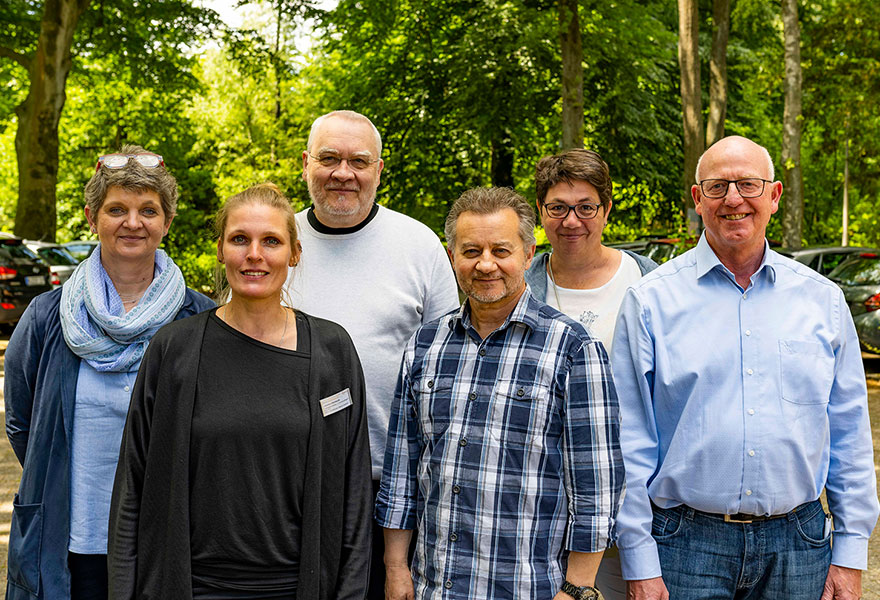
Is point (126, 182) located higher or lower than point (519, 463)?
higher

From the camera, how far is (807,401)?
2.79m

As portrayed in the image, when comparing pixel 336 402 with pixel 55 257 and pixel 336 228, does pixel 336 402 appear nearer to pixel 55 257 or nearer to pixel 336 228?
pixel 336 228

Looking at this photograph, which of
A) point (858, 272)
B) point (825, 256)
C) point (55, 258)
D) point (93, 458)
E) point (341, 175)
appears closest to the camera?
point (93, 458)

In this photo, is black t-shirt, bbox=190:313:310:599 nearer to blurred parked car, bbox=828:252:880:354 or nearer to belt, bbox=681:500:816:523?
belt, bbox=681:500:816:523

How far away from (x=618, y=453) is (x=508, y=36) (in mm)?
17690

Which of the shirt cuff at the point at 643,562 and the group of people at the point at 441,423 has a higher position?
the group of people at the point at 441,423

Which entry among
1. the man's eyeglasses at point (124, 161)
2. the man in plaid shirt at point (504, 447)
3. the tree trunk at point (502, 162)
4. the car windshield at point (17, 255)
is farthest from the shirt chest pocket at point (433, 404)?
the tree trunk at point (502, 162)

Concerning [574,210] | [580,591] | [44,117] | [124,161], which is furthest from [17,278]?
[580,591]

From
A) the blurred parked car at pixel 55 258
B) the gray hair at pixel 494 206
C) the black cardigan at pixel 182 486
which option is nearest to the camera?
the black cardigan at pixel 182 486

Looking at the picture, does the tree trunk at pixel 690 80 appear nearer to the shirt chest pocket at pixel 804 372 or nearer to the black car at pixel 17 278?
the black car at pixel 17 278

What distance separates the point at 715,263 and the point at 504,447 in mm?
995

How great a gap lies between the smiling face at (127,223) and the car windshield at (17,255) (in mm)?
12945

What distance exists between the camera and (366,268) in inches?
130

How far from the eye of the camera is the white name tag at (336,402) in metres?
2.54
